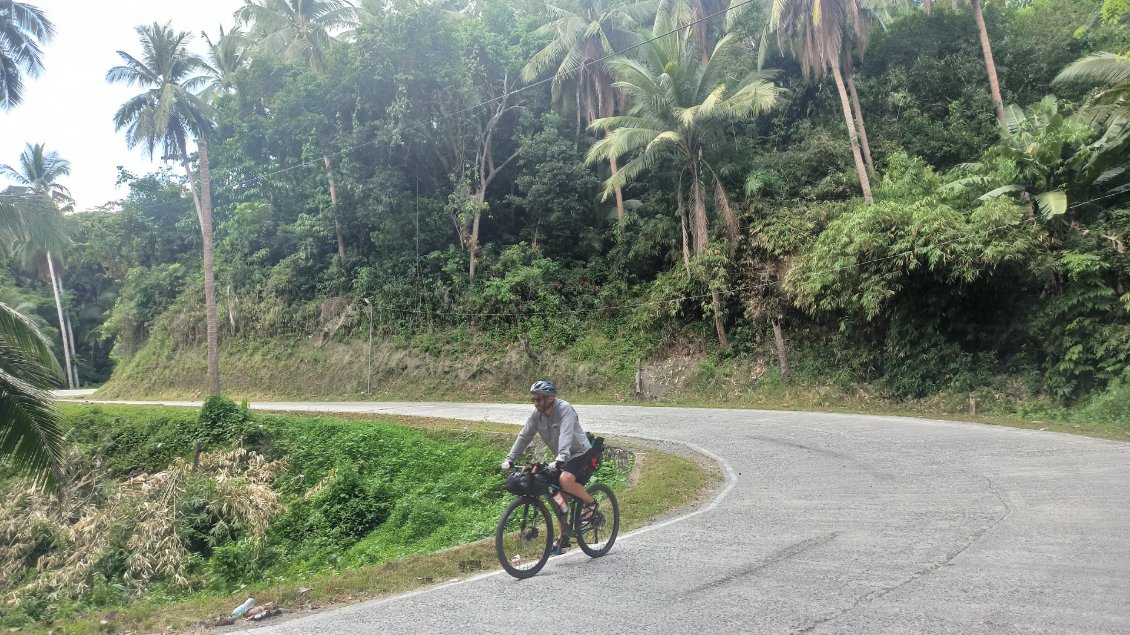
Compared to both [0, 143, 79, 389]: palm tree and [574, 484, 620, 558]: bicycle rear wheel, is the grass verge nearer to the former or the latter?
[574, 484, 620, 558]: bicycle rear wheel

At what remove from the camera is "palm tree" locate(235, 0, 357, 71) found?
116 ft

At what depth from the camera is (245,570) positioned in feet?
38.9

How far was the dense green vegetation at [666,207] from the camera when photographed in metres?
16.3

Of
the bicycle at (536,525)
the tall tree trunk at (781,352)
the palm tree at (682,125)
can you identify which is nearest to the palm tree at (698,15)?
the palm tree at (682,125)

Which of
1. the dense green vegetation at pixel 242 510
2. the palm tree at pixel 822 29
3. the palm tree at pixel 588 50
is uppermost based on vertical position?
the palm tree at pixel 588 50

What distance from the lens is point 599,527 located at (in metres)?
6.33

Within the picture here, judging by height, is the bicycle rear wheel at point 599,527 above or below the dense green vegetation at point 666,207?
below

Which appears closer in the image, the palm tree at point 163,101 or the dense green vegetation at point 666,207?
the dense green vegetation at point 666,207

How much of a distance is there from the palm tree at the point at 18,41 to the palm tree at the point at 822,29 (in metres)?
18.3

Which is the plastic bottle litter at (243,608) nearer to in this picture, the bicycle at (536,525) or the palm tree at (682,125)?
the bicycle at (536,525)

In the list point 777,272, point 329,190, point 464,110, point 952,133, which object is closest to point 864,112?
point 952,133

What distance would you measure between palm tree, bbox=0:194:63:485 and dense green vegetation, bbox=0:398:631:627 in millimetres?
2240

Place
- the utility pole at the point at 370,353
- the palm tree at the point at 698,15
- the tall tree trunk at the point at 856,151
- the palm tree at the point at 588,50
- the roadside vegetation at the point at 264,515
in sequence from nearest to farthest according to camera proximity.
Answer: the roadside vegetation at the point at 264,515 → the tall tree trunk at the point at 856,151 → the palm tree at the point at 698,15 → the palm tree at the point at 588,50 → the utility pole at the point at 370,353

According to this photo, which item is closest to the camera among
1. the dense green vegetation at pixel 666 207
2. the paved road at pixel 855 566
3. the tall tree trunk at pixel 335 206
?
the paved road at pixel 855 566
